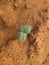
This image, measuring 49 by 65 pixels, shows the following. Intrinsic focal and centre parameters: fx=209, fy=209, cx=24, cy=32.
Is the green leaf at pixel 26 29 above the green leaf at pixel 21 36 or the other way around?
above

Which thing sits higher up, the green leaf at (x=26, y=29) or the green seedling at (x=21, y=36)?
the green leaf at (x=26, y=29)

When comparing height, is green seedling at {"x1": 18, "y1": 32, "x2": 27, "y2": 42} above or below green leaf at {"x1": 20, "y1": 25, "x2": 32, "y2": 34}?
below

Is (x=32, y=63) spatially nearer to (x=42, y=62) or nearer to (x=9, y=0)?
(x=42, y=62)

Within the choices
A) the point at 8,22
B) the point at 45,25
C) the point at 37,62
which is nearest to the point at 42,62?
the point at 37,62

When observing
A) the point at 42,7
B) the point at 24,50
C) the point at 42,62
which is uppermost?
the point at 42,7
